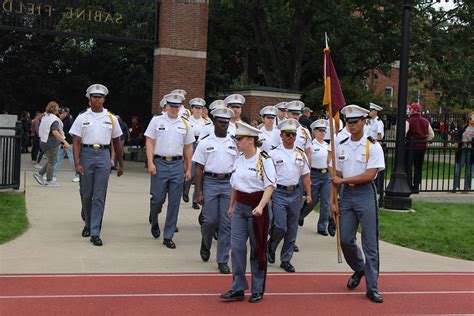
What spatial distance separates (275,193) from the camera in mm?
8234

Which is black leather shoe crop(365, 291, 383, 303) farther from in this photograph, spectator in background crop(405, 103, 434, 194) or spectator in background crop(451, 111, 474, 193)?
spectator in background crop(451, 111, 474, 193)

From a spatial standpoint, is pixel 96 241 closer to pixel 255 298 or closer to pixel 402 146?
pixel 255 298

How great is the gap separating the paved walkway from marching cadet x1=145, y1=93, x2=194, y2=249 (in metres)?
0.64

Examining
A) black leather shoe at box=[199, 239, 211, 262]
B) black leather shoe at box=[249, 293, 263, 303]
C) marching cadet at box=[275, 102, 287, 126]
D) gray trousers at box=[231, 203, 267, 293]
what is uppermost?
marching cadet at box=[275, 102, 287, 126]


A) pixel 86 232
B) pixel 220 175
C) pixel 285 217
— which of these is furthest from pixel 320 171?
pixel 86 232

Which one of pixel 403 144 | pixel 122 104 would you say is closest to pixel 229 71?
pixel 122 104

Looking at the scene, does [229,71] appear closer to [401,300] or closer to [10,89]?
[10,89]

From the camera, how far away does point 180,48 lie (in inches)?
816

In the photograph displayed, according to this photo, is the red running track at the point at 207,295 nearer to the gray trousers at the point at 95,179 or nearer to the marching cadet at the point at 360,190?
the marching cadet at the point at 360,190

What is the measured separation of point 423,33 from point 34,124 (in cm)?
1512

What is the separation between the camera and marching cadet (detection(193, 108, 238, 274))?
812 cm

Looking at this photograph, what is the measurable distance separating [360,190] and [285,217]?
4.44 ft

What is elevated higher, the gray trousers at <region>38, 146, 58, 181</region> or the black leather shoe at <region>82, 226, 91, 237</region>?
the gray trousers at <region>38, 146, 58, 181</region>

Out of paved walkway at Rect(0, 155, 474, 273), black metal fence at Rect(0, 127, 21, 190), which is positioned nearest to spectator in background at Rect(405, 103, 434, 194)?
paved walkway at Rect(0, 155, 474, 273)
